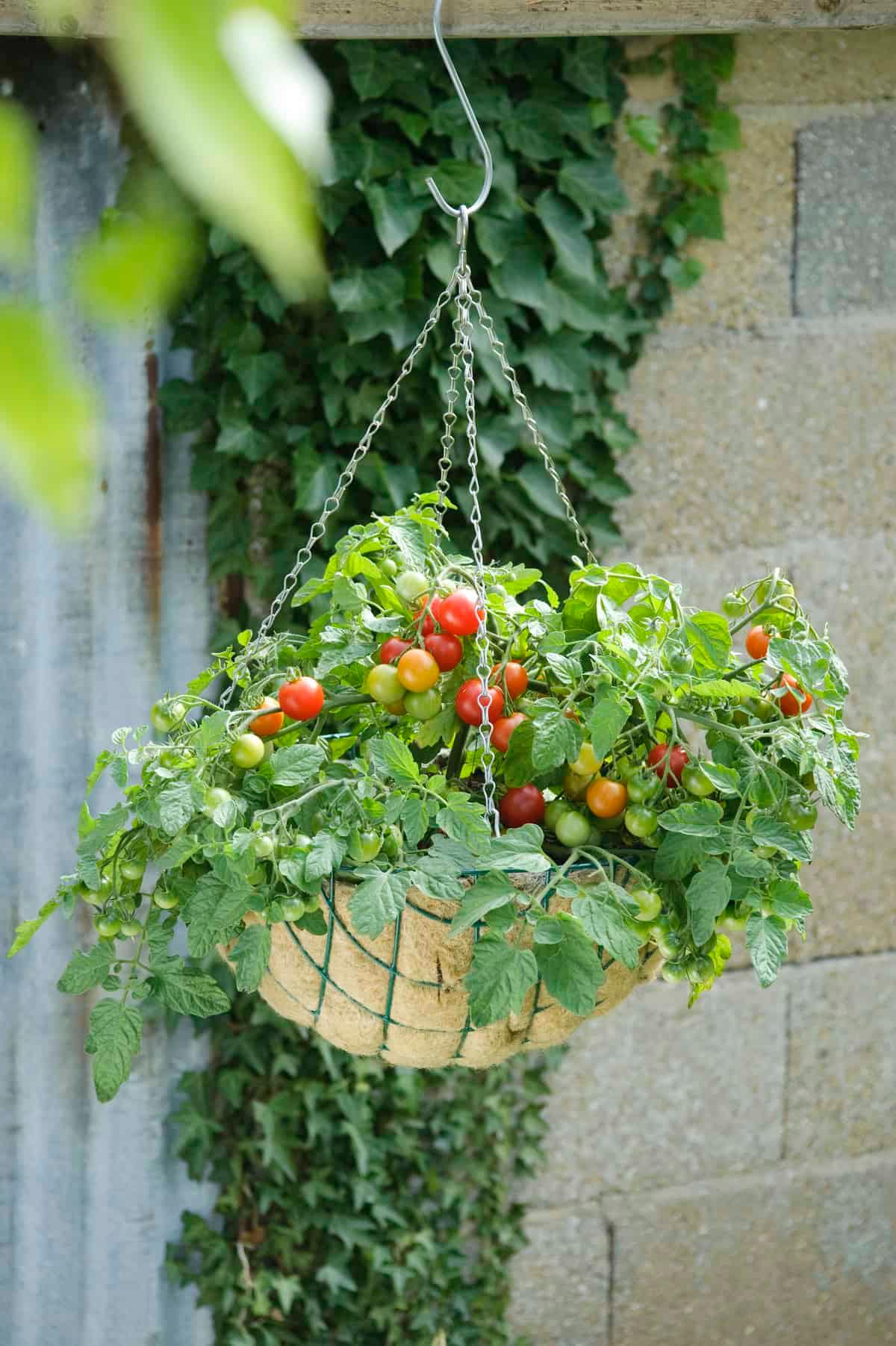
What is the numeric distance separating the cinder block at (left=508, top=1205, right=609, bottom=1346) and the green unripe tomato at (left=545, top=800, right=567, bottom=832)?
124 cm

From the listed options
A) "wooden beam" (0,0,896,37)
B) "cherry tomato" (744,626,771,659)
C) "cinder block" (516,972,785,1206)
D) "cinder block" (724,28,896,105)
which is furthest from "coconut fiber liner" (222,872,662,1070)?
"cinder block" (724,28,896,105)

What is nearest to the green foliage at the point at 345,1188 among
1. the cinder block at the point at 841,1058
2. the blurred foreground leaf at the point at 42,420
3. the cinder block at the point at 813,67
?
the cinder block at the point at 841,1058

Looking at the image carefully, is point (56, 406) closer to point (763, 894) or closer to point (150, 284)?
point (150, 284)

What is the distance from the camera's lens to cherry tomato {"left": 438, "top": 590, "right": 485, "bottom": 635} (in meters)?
0.86

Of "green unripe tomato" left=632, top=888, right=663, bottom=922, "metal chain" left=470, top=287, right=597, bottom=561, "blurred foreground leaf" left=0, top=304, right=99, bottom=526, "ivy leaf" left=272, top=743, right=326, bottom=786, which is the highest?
"metal chain" left=470, top=287, right=597, bottom=561

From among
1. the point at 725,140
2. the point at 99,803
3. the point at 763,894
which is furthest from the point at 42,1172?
the point at 725,140

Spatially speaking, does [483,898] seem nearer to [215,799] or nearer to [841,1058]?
[215,799]

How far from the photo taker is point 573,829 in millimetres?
864

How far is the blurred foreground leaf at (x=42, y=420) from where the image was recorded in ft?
0.35

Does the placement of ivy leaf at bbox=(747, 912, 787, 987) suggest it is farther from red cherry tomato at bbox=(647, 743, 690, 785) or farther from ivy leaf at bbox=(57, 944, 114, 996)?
ivy leaf at bbox=(57, 944, 114, 996)

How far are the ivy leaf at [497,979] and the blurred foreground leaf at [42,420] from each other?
2.28ft

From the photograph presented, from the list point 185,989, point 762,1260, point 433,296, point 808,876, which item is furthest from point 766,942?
point 762,1260

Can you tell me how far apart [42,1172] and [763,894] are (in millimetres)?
1239

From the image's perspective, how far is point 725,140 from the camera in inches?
70.1
